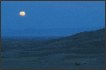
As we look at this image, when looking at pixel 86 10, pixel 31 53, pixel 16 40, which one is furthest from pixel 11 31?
pixel 86 10

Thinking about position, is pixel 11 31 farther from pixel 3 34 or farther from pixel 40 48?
pixel 40 48

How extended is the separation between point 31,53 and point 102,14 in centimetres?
92

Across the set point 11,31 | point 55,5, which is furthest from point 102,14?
point 11,31

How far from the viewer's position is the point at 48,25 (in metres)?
3.76

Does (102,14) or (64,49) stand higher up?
(102,14)

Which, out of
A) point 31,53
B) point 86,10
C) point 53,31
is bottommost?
point 31,53

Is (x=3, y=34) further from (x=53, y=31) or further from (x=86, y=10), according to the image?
(x=86, y=10)

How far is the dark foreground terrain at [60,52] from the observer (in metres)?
3.75

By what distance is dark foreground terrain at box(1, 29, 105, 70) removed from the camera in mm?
3750

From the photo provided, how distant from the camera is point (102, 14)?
3.67 m

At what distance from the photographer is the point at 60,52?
3.80 m

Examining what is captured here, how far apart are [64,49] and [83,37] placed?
0.84 ft

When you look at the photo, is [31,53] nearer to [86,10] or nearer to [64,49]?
[64,49]

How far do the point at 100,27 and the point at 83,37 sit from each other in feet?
0.78
